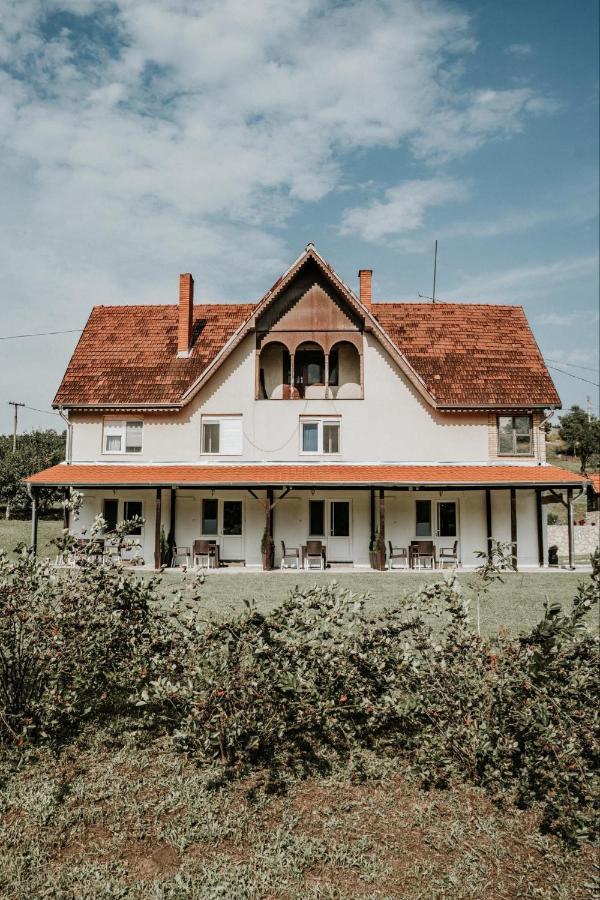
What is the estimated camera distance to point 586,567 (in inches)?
926

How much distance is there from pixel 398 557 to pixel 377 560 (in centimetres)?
92

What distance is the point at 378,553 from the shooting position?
2316 centimetres

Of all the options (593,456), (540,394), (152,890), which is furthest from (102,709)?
(593,456)

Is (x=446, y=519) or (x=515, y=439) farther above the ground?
(x=515, y=439)

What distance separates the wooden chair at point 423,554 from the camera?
23422 millimetres

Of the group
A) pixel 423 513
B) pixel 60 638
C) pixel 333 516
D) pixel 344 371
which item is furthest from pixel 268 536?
pixel 60 638

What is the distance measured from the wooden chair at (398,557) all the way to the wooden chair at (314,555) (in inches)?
100.0

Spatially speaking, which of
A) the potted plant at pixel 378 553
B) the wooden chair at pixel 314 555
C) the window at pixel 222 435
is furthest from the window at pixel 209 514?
the potted plant at pixel 378 553

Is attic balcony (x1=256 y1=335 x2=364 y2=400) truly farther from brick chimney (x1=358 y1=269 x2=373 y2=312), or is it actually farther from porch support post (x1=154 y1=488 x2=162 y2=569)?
porch support post (x1=154 y1=488 x2=162 y2=569)

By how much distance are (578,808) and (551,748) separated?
44 cm

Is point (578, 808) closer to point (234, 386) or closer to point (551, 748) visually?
point (551, 748)

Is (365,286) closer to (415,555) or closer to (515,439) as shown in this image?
(515,439)

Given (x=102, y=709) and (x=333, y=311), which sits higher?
(x=333, y=311)

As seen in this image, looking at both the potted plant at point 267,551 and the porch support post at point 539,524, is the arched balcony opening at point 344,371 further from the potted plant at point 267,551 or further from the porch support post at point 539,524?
the porch support post at point 539,524
